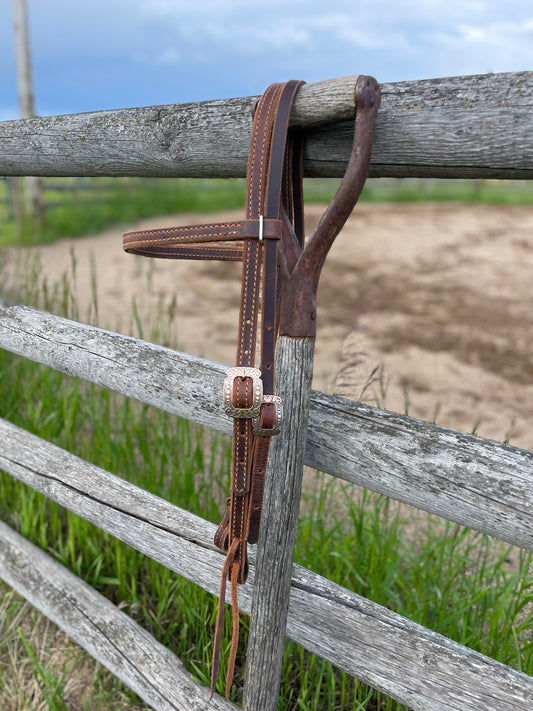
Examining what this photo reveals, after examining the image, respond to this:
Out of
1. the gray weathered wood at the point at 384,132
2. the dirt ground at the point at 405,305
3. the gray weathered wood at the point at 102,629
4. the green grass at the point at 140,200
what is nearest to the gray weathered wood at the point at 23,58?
the green grass at the point at 140,200

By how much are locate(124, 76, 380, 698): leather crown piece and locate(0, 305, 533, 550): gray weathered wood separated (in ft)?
0.54

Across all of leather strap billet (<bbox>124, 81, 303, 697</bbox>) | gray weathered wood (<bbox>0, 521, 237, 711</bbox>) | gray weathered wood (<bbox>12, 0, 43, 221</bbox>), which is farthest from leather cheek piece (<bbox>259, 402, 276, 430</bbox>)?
gray weathered wood (<bbox>12, 0, 43, 221</bbox>)

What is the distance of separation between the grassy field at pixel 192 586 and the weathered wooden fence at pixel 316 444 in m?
0.16

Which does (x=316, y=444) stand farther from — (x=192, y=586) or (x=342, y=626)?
(x=192, y=586)

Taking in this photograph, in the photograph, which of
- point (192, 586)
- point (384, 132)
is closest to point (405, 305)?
point (192, 586)

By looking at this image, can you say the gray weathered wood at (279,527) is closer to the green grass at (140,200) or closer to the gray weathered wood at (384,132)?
the gray weathered wood at (384,132)

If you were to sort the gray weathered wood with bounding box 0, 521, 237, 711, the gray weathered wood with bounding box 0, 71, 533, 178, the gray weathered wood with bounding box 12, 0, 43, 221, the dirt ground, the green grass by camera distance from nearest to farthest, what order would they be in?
the gray weathered wood with bounding box 0, 71, 533, 178, the gray weathered wood with bounding box 0, 521, 237, 711, the dirt ground, the gray weathered wood with bounding box 12, 0, 43, 221, the green grass

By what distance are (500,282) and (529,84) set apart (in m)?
6.26

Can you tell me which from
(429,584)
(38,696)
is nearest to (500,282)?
(429,584)

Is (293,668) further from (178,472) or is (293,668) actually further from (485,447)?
(485,447)

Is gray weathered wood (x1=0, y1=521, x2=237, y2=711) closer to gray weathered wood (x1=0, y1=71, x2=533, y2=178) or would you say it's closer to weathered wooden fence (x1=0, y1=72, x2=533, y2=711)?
weathered wooden fence (x1=0, y1=72, x2=533, y2=711)

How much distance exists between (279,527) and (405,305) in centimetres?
520

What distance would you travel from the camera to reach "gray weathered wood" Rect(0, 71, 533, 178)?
3.01 feet

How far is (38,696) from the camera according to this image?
1834 millimetres
